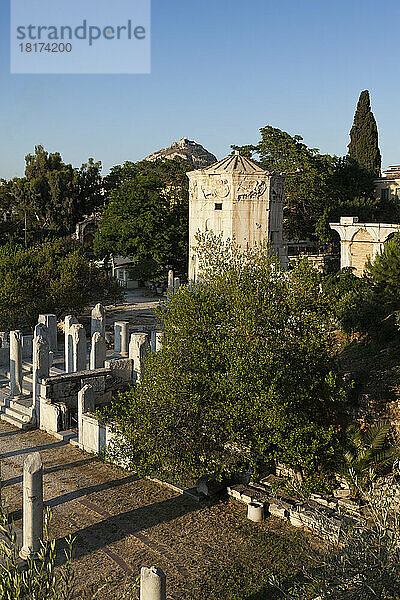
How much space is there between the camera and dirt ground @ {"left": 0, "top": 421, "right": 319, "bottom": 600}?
30.5 ft

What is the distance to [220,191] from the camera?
29516 mm

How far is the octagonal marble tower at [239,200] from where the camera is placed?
29.2 meters

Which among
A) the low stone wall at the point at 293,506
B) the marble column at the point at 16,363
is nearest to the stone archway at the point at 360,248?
the marble column at the point at 16,363

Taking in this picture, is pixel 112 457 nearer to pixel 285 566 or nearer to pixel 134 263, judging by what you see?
pixel 285 566

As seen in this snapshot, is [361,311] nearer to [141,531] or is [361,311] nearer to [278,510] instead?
[278,510]

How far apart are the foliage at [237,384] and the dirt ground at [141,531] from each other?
2.53 ft

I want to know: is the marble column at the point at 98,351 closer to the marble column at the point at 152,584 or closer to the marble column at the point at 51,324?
the marble column at the point at 51,324

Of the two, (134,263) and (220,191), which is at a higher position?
(220,191)

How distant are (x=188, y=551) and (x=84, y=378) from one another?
309 inches

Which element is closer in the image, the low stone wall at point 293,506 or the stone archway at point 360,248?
the low stone wall at point 293,506

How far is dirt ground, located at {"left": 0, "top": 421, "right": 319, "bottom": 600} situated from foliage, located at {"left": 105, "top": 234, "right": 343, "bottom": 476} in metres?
0.77

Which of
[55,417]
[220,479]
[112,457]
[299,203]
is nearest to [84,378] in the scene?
[55,417]

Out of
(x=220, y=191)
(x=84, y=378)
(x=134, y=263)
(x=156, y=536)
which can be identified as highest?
(x=220, y=191)

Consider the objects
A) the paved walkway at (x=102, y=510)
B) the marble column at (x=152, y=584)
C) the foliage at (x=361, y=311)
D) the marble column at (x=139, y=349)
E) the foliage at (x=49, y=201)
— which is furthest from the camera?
the foliage at (x=49, y=201)
